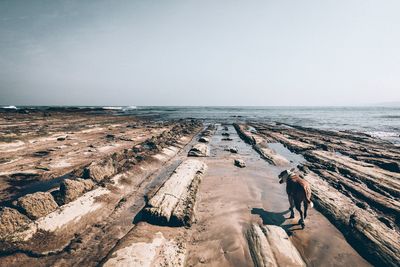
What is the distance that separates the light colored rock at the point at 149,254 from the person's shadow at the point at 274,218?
2785mm

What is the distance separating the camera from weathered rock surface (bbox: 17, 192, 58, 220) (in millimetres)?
5910

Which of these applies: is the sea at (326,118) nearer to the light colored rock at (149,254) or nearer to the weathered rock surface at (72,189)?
the light colored rock at (149,254)

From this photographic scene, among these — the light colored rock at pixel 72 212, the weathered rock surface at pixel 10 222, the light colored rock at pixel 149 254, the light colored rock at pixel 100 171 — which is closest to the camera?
the light colored rock at pixel 149 254

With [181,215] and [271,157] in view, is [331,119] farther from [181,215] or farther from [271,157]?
[181,215]

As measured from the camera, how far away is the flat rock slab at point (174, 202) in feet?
20.8

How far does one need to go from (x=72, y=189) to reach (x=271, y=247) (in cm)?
589

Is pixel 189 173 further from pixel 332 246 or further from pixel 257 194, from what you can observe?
pixel 332 246

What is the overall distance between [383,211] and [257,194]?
12.7ft

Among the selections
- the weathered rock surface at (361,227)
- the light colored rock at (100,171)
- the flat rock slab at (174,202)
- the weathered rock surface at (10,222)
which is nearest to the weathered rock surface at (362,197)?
the weathered rock surface at (361,227)

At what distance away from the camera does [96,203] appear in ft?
23.5

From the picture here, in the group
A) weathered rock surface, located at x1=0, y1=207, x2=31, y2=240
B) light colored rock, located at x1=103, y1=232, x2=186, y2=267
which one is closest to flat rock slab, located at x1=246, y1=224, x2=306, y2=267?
light colored rock, located at x1=103, y1=232, x2=186, y2=267

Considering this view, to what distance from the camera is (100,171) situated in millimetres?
9133

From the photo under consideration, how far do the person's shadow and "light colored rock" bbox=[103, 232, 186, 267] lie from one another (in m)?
2.79

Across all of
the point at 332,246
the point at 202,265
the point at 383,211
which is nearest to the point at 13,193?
the point at 202,265
